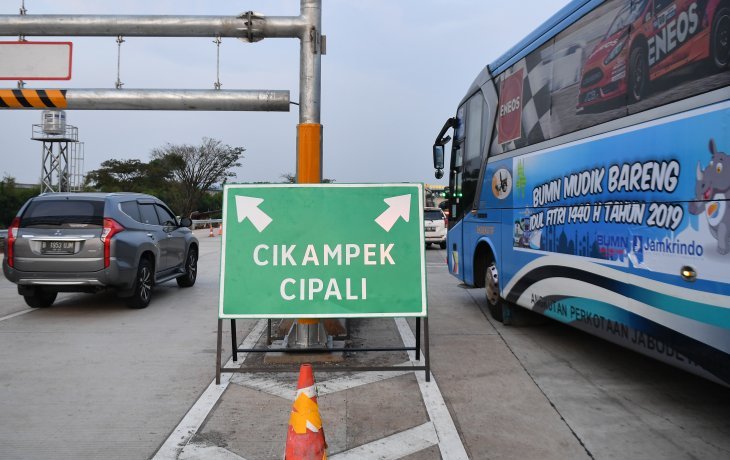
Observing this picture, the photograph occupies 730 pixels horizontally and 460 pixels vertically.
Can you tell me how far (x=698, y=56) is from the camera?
156 inches

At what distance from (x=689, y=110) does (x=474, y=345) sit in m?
3.83

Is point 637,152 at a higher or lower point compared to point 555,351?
higher

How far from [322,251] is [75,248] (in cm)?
501

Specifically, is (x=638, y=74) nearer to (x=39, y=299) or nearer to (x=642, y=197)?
(x=642, y=197)

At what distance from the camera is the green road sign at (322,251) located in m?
5.25

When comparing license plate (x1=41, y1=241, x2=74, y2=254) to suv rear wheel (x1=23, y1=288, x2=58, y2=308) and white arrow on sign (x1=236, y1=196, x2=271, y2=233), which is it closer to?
suv rear wheel (x1=23, y1=288, x2=58, y2=308)

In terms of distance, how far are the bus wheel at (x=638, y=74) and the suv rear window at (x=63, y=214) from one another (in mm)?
7373

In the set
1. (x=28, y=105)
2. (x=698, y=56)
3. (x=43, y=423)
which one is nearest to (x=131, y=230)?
(x=28, y=105)

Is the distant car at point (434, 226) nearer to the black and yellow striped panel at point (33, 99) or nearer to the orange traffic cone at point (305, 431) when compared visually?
the black and yellow striped panel at point (33, 99)

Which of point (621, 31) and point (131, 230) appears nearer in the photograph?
point (621, 31)

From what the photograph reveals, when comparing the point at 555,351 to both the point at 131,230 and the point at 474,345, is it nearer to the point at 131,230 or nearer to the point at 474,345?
the point at 474,345

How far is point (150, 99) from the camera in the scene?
358 inches

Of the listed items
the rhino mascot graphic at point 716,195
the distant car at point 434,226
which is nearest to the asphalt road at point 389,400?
the rhino mascot graphic at point 716,195

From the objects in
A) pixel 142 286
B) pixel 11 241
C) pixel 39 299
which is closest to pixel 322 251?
pixel 142 286
